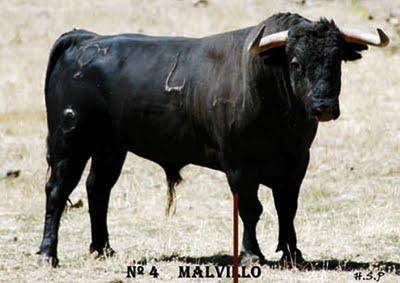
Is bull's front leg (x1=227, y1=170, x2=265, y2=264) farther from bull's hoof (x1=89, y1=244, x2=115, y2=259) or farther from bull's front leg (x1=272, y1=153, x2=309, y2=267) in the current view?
bull's hoof (x1=89, y1=244, x2=115, y2=259)

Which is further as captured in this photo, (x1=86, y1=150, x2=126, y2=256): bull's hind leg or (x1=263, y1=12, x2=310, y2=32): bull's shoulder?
(x1=86, y1=150, x2=126, y2=256): bull's hind leg

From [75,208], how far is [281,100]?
4.98 meters

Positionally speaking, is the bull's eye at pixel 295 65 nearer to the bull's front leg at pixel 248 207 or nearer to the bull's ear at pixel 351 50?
the bull's ear at pixel 351 50

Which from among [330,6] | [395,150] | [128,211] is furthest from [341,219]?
[330,6]

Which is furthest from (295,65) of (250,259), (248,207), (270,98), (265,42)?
(250,259)

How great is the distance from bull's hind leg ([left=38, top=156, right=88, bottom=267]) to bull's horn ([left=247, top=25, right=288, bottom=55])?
7.57 feet

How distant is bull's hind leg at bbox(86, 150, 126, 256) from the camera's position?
1153 cm

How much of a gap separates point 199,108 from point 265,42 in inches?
41.4

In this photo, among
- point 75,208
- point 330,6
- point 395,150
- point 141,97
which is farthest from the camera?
point 330,6

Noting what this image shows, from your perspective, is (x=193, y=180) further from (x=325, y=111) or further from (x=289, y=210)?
(x=325, y=111)

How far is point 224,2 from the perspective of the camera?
26.4 metres

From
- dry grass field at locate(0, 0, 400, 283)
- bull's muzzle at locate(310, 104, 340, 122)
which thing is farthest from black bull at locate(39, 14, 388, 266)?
dry grass field at locate(0, 0, 400, 283)

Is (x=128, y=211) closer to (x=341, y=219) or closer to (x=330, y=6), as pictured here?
(x=341, y=219)

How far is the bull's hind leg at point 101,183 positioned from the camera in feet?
37.8
